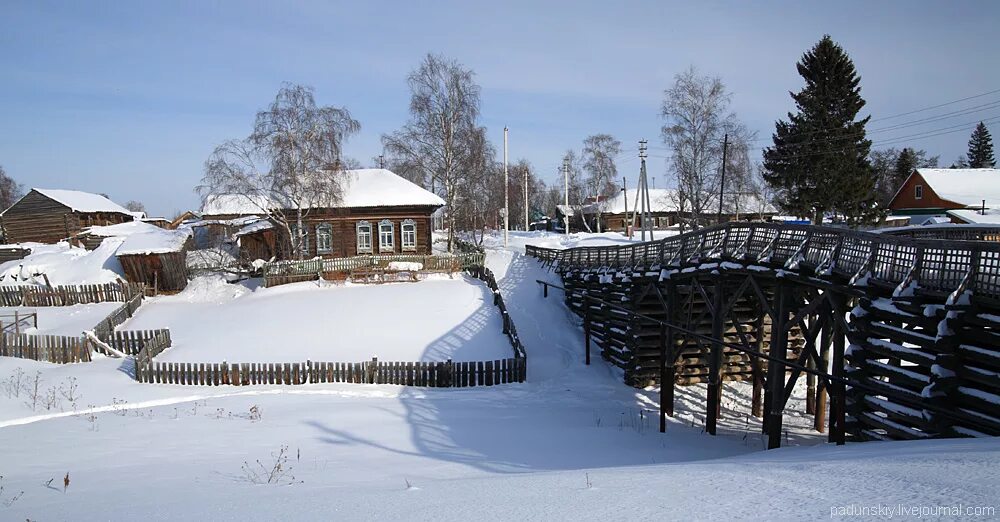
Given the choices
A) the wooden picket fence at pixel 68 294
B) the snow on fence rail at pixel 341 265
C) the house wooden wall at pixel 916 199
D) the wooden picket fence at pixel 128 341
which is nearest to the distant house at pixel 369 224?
the snow on fence rail at pixel 341 265

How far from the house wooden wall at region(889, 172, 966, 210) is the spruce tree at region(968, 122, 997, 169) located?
124 feet

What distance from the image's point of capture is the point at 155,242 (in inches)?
1266

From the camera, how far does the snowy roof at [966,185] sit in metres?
49.0

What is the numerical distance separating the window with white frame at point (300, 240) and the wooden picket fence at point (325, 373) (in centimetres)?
1395

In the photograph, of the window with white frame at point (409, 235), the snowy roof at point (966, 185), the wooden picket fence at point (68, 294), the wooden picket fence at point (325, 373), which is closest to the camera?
the wooden picket fence at point (325, 373)

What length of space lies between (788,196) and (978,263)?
30924mm

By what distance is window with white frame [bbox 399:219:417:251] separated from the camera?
34000mm

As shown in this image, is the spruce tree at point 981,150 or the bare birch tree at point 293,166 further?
the spruce tree at point 981,150

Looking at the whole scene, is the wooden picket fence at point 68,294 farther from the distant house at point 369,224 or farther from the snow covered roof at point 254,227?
the distant house at point 369,224

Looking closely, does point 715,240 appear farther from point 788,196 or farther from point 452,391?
point 788,196

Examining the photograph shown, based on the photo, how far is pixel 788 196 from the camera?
35969 mm

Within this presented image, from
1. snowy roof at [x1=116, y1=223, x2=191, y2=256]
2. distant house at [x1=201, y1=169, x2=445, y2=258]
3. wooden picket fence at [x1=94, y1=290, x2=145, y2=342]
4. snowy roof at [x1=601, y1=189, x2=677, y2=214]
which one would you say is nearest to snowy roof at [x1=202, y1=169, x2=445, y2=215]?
distant house at [x1=201, y1=169, x2=445, y2=258]

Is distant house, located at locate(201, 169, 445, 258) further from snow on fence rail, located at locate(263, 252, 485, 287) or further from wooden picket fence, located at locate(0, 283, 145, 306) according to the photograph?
wooden picket fence, located at locate(0, 283, 145, 306)

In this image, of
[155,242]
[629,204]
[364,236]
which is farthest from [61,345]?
[629,204]
